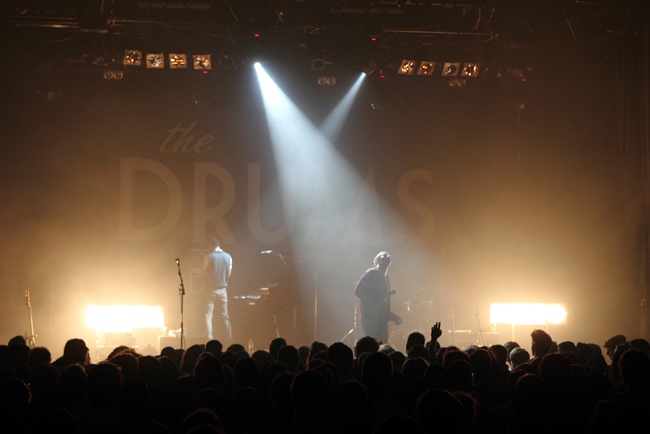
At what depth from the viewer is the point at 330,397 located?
4.50 metres

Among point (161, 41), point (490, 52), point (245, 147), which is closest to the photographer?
point (161, 41)

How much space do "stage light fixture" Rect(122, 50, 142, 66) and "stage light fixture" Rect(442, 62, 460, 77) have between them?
6350mm

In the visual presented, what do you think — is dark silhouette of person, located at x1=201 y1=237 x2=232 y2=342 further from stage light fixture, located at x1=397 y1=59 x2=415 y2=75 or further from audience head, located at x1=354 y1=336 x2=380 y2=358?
audience head, located at x1=354 y1=336 x2=380 y2=358

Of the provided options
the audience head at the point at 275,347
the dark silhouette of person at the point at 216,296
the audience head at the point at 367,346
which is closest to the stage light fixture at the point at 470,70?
the dark silhouette of person at the point at 216,296

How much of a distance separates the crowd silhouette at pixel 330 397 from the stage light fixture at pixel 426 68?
980 cm

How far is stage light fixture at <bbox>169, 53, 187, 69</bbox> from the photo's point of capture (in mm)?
14467

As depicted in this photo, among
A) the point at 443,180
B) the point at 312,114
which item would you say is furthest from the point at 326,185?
the point at 443,180

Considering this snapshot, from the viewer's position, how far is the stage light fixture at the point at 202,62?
47.4 ft

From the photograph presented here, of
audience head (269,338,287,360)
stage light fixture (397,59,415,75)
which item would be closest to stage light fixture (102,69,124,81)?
stage light fixture (397,59,415,75)

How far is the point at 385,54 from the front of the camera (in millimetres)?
14539

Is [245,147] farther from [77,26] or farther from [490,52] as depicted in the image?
[490,52]

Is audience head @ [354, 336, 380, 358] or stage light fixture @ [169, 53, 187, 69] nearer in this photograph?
audience head @ [354, 336, 380, 358]

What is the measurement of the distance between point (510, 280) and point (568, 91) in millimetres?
4675

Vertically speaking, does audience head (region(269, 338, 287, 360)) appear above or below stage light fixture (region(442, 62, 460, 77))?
below
